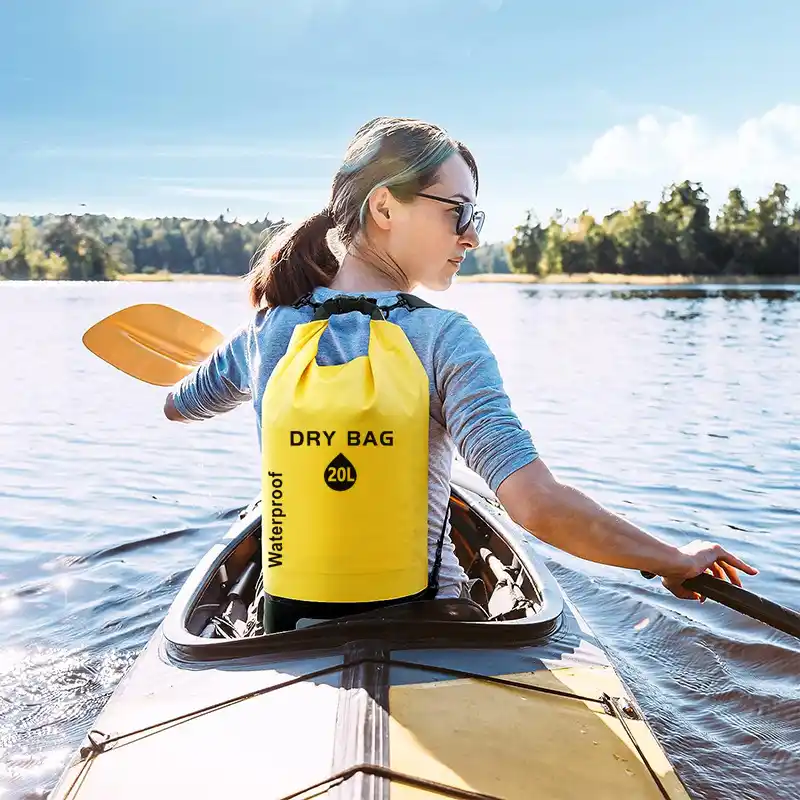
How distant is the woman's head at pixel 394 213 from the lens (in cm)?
200

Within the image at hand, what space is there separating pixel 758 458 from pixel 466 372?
7866 millimetres

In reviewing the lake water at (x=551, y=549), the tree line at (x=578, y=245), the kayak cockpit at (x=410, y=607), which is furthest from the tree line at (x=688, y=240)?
the kayak cockpit at (x=410, y=607)

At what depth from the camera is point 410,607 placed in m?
1.92

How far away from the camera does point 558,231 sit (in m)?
88.1

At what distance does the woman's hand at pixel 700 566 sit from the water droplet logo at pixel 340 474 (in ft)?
2.11

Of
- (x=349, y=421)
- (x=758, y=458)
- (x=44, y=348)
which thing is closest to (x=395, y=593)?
(x=349, y=421)

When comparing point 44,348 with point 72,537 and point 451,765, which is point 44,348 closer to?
point 72,537

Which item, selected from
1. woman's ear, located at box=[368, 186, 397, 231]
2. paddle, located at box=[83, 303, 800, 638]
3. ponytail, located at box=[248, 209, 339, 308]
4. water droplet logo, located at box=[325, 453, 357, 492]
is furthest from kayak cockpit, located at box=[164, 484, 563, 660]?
woman's ear, located at box=[368, 186, 397, 231]

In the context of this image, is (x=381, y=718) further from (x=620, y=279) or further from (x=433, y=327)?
(x=620, y=279)

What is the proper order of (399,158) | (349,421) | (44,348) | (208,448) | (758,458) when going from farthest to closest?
(44,348) → (208,448) → (758,458) → (399,158) → (349,421)

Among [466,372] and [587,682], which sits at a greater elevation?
[466,372]

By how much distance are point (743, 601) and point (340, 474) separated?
Answer: 923 mm

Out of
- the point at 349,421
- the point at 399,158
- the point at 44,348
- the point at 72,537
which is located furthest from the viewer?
Answer: the point at 44,348

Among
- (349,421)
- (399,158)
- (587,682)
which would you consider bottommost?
(587,682)
